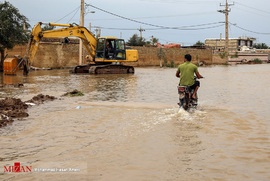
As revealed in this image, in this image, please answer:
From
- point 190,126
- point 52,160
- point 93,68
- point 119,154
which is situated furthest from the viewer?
point 93,68

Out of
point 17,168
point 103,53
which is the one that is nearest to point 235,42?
point 103,53

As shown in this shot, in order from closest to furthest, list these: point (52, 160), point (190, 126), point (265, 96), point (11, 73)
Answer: point (52, 160) < point (190, 126) < point (265, 96) < point (11, 73)

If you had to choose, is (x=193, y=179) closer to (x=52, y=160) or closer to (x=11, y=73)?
(x=52, y=160)

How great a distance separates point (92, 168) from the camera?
4.85 meters

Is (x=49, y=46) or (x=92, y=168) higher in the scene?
(x=49, y=46)

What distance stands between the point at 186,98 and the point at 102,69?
17.6 meters

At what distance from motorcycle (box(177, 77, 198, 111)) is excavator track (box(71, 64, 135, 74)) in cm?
1713

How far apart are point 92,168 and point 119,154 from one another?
2.60 feet

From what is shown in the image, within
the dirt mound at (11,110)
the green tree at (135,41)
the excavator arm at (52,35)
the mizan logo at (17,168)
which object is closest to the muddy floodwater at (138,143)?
the mizan logo at (17,168)

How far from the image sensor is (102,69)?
86.6 feet

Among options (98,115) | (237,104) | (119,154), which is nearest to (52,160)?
(119,154)

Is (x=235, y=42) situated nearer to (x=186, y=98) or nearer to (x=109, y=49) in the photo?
(x=109, y=49)

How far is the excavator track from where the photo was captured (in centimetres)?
2616

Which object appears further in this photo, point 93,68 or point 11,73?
point 93,68
